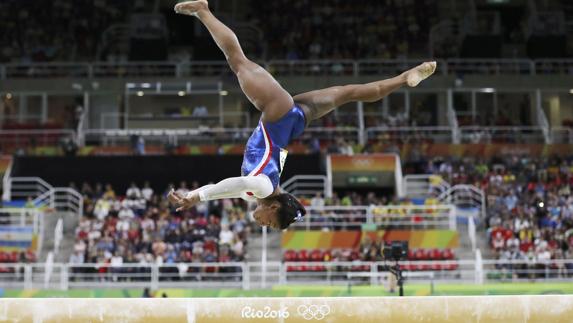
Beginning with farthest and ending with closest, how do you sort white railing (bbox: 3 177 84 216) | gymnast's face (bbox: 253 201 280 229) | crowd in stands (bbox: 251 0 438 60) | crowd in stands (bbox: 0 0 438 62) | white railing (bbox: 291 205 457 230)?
crowd in stands (bbox: 0 0 438 62) → crowd in stands (bbox: 251 0 438 60) → white railing (bbox: 3 177 84 216) → white railing (bbox: 291 205 457 230) → gymnast's face (bbox: 253 201 280 229)

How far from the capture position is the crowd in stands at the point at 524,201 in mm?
21703

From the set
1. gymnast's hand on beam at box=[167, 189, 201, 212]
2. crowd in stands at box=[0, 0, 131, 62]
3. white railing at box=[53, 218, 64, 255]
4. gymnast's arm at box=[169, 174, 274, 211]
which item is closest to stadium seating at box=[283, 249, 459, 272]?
white railing at box=[53, 218, 64, 255]

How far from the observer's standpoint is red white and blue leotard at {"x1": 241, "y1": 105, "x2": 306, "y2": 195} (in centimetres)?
790

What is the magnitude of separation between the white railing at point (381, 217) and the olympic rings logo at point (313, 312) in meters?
14.4

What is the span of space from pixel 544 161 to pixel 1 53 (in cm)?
2205

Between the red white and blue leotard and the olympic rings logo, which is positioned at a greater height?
the red white and blue leotard

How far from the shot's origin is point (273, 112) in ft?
26.4

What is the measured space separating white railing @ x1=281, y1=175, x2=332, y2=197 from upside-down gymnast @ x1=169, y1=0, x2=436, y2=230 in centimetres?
1701

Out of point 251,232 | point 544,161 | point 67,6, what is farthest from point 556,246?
point 67,6

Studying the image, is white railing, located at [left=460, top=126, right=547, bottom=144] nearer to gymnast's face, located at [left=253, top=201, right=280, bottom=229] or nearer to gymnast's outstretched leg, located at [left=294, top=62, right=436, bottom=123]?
gymnast's outstretched leg, located at [left=294, top=62, right=436, bottom=123]

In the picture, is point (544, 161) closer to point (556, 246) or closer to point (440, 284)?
point (556, 246)

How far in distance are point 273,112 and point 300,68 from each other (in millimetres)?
24180

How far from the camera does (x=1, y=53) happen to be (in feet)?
111

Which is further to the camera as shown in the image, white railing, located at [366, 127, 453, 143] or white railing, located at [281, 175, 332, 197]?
white railing, located at [366, 127, 453, 143]
